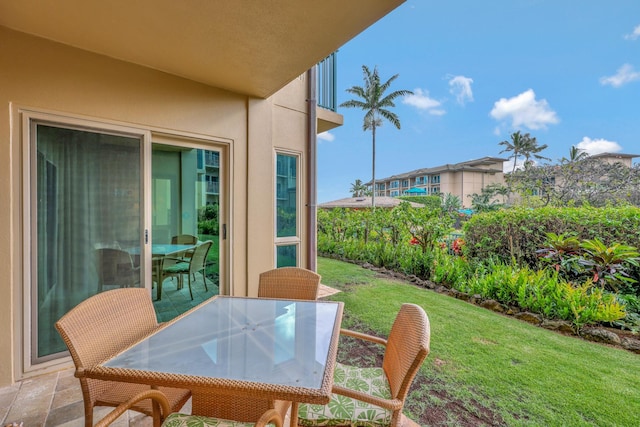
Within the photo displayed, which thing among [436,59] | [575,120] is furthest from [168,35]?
[575,120]

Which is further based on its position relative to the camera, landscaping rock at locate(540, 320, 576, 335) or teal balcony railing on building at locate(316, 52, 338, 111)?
teal balcony railing on building at locate(316, 52, 338, 111)

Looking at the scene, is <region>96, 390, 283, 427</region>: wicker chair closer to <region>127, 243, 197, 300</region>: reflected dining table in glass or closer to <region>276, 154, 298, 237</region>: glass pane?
<region>127, 243, 197, 300</region>: reflected dining table in glass

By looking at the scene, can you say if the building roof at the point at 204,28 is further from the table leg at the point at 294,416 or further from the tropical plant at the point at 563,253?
the tropical plant at the point at 563,253

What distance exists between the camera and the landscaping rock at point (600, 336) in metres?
2.87

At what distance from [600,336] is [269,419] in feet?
11.9

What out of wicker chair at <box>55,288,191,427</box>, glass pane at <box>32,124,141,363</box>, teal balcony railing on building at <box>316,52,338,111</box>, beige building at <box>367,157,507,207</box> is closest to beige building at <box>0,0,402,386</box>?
glass pane at <box>32,124,141,363</box>

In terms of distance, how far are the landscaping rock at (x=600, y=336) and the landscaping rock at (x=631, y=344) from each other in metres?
0.04

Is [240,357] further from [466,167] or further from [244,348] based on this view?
[466,167]

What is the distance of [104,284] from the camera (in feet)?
8.43

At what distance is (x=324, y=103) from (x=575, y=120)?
2914 cm

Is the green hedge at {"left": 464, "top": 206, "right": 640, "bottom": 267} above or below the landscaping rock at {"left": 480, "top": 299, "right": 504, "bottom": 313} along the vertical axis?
above

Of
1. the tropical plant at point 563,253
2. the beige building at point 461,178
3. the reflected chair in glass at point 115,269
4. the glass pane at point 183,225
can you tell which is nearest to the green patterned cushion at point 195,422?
the reflected chair in glass at point 115,269

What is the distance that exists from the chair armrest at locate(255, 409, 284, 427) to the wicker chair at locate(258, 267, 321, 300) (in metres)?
1.09

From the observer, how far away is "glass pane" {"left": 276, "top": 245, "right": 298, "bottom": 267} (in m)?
3.81
